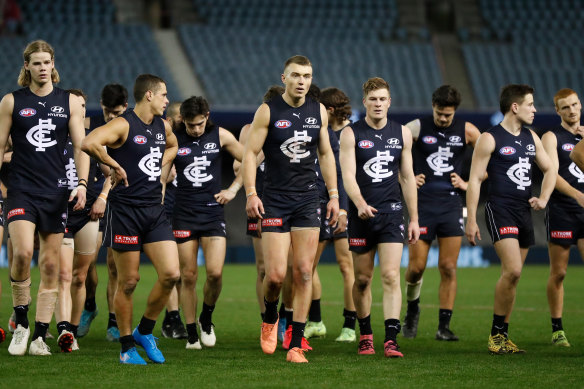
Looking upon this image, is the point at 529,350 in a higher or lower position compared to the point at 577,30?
lower

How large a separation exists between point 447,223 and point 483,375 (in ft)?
9.89

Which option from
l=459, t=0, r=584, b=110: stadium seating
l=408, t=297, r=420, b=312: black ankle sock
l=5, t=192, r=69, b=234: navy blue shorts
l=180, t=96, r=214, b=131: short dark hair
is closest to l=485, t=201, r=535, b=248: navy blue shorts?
l=408, t=297, r=420, b=312: black ankle sock

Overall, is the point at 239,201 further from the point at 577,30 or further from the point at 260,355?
the point at 260,355

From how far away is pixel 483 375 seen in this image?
7102 millimetres

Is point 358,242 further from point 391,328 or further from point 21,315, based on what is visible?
point 21,315

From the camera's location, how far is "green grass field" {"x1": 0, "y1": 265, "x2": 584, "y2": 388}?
6.73 meters

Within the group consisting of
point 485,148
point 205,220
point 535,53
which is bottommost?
point 205,220

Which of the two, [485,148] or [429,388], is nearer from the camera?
[429,388]

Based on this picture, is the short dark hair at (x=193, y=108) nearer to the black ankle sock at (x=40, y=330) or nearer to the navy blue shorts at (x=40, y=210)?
the navy blue shorts at (x=40, y=210)

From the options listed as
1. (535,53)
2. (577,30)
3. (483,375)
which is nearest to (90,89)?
(535,53)

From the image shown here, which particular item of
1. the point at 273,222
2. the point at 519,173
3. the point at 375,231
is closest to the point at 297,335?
the point at 273,222

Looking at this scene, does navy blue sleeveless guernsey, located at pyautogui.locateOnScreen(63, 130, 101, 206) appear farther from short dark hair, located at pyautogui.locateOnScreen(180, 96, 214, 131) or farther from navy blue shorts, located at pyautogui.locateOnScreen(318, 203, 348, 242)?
navy blue shorts, located at pyautogui.locateOnScreen(318, 203, 348, 242)

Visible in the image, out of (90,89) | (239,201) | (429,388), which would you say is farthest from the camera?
(239,201)

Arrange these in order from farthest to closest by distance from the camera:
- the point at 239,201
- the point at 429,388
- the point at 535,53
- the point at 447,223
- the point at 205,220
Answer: the point at 535,53 → the point at 239,201 → the point at 447,223 → the point at 205,220 → the point at 429,388
